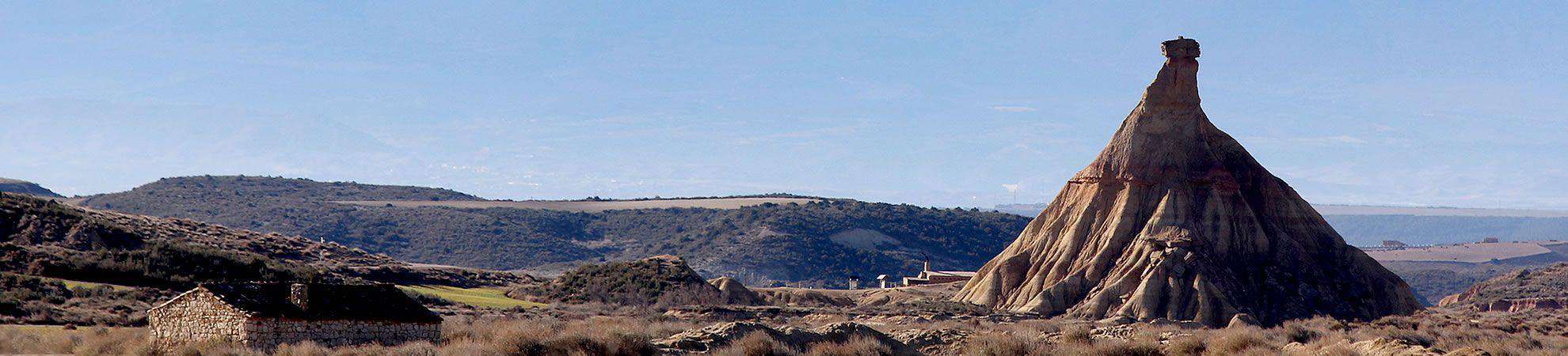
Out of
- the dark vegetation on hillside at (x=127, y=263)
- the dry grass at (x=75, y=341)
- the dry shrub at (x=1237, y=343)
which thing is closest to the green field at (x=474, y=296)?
the dark vegetation on hillside at (x=127, y=263)

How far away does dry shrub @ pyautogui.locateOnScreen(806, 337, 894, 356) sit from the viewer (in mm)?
38312

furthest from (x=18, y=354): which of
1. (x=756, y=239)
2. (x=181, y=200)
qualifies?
(x=181, y=200)

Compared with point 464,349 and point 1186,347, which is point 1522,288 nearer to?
point 1186,347

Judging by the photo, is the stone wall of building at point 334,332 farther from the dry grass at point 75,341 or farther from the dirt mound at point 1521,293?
the dirt mound at point 1521,293

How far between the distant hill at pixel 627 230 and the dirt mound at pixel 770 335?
88.2 meters

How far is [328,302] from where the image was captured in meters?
35.8

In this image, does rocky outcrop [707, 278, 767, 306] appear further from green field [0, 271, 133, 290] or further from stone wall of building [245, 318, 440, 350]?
stone wall of building [245, 318, 440, 350]

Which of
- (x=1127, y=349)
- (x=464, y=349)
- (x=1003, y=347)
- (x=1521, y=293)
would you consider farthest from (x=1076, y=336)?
(x=1521, y=293)

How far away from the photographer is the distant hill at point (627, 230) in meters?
147

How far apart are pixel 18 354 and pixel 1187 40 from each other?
4586cm

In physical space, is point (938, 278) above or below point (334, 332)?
above

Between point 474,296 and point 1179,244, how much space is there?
27.0 m

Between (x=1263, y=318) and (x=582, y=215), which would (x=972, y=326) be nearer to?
(x=1263, y=318)

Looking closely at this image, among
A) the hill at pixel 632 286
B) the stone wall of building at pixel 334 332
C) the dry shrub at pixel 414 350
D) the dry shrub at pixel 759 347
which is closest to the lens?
the dry shrub at pixel 414 350
